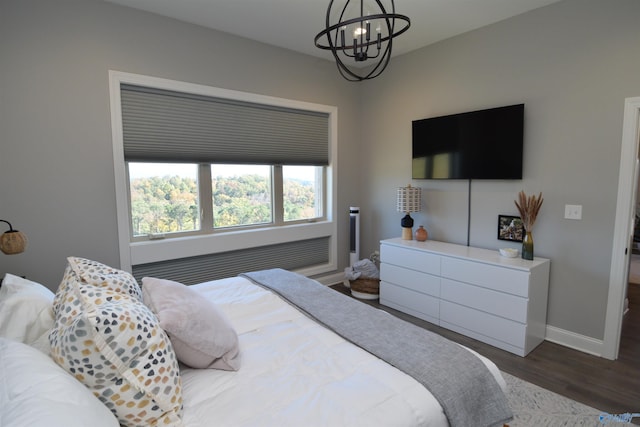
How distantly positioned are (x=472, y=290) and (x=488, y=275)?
Answer: 0.21 metres

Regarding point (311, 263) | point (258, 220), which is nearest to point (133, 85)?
point (258, 220)

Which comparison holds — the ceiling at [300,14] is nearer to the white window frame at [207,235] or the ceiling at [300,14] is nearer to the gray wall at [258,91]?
the gray wall at [258,91]

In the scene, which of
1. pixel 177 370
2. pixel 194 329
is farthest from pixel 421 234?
pixel 177 370

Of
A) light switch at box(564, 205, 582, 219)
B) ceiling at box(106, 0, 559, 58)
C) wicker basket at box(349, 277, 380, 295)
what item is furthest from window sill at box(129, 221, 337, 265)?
light switch at box(564, 205, 582, 219)

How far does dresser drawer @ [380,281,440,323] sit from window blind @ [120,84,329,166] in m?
1.69

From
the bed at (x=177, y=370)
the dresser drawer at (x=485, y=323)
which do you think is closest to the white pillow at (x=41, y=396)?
the bed at (x=177, y=370)

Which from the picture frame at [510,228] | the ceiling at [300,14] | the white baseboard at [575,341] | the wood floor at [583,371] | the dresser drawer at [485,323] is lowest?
the wood floor at [583,371]

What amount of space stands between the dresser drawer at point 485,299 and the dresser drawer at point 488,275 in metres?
0.05

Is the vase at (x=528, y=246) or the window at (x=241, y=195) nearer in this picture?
the vase at (x=528, y=246)

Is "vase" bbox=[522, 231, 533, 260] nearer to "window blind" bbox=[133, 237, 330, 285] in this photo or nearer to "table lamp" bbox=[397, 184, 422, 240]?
"table lamp" bbox=[397, 184, 422, 240]

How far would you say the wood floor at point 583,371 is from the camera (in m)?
2.13

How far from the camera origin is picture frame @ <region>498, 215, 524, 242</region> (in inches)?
119

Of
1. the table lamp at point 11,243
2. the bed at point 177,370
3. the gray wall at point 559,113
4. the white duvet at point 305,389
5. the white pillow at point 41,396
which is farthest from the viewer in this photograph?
the gray wall at point 559,113

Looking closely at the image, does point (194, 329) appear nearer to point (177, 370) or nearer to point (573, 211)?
point (177, 370)
